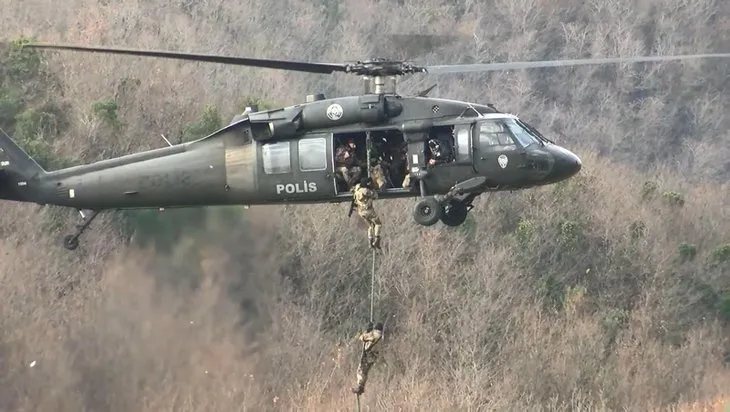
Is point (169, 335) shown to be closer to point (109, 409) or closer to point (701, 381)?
point (109, 409)

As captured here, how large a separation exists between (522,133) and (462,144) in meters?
0.71

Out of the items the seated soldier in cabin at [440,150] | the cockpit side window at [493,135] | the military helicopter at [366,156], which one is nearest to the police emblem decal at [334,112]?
the military helicopter at [366,156]

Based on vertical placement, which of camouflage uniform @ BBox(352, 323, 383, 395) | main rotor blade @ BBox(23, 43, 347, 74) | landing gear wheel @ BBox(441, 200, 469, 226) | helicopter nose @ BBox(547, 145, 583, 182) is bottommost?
camouflage uniform @ BBox(352, 323, 383, 395)

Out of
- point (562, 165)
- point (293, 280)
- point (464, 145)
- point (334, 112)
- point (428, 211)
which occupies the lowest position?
point (293, 280)

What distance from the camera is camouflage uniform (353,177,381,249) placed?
36.5 ft

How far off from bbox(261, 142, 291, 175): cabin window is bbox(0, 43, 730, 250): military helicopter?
0.01 metres

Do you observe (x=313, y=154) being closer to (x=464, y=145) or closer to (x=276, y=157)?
(x=276, y=157)

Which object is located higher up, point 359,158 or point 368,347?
point 359,158

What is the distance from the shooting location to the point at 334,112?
11.7 m

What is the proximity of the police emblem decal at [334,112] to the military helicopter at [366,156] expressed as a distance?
0.01m

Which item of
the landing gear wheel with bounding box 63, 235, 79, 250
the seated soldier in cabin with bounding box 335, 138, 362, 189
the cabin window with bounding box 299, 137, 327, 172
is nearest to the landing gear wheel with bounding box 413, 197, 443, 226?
the seated soldier in cabin with bounding box 335, 138, 362, 189

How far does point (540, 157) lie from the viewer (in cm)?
1175

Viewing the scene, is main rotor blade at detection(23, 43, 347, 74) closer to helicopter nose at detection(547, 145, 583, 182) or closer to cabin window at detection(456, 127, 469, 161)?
cabin window at detection(456, 127, 469, 161)

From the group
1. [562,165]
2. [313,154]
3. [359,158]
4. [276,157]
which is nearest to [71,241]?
[276,157]
